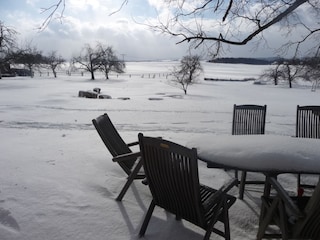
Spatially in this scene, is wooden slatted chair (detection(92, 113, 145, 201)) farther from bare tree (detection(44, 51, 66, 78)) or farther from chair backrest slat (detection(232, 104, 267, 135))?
bare tree (detection(44, 51, 66, 78))

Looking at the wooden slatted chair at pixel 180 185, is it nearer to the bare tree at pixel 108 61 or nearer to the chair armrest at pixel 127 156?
the chair armrest at pixel 127 156

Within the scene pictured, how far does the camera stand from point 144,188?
12.6 ft

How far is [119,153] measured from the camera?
12.6ft

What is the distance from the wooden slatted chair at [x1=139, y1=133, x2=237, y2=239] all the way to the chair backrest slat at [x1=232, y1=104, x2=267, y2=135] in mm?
2516

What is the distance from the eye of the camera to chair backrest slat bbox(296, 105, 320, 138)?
467 centimetres

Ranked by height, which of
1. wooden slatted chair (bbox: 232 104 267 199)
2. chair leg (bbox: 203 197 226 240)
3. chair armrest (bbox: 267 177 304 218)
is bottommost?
chair leg (bbox: 203 197 226 240)

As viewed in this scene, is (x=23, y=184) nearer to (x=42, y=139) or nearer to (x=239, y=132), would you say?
(x=42, y=139)

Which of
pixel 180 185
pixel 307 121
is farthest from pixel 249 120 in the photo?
pixel 180 185

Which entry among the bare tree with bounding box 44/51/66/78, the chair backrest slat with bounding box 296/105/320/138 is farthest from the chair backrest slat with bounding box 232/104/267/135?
the bare tree with bounding box 44/51/66/78

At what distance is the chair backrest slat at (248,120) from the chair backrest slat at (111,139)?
201 centimetres

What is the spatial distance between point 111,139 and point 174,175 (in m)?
1.69

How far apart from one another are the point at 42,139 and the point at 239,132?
155 inches

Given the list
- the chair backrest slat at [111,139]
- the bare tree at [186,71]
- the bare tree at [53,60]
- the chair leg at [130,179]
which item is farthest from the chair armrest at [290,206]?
the bare tree at [53,60]

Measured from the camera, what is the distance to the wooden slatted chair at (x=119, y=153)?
3377 mm
